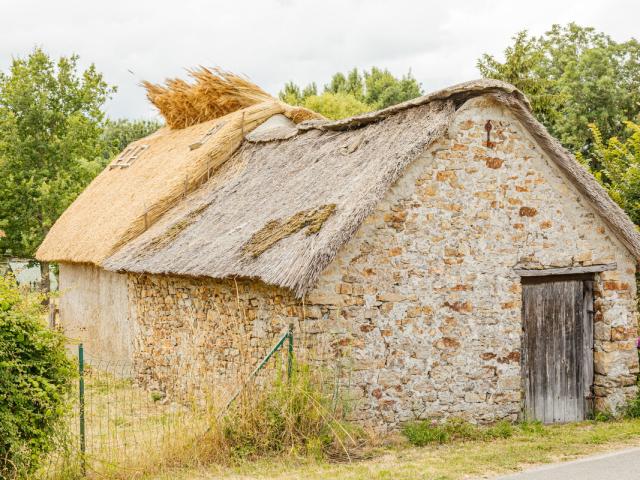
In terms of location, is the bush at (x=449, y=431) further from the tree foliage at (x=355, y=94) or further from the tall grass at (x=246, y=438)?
the tree foliage at (x=355, y=94)

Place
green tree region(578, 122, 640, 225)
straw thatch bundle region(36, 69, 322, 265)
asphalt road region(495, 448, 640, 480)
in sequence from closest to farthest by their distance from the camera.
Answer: asphalt road region(495, 448, 640, 480) < green tree region(578, 122, 640, 225) < straw thatch bundle region(36, 69, 322, 265)

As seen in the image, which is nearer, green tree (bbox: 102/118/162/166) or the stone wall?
the stone wall

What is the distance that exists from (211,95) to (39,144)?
7.81 m

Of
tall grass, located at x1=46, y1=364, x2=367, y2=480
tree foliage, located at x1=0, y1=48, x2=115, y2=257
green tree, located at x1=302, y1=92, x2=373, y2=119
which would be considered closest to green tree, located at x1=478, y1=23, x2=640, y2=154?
green tree, located at x1=302, y1=92, x2=373, y2=119

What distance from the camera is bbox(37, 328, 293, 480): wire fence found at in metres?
7.76

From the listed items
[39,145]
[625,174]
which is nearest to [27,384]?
[625,174]

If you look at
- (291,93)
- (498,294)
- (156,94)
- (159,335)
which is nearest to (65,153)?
(156,94)

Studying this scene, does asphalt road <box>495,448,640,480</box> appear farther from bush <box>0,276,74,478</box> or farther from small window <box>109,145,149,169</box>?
small window <box>109,145,149,169</box>

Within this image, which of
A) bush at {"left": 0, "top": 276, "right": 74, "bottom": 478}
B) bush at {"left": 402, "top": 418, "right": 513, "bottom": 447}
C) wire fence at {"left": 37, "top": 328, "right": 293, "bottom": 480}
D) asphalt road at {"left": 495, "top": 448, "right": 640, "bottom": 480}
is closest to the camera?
bush at {"left": 0, "top": 276, "right": 74, "bottom": 478}

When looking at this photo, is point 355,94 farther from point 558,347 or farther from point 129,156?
point 558,347

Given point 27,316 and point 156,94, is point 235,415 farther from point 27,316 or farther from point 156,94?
point 156,94

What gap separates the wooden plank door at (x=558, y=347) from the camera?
1055 cm

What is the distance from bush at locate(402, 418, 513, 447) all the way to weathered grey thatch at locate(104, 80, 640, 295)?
2.26m

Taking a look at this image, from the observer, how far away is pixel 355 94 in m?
43.5
